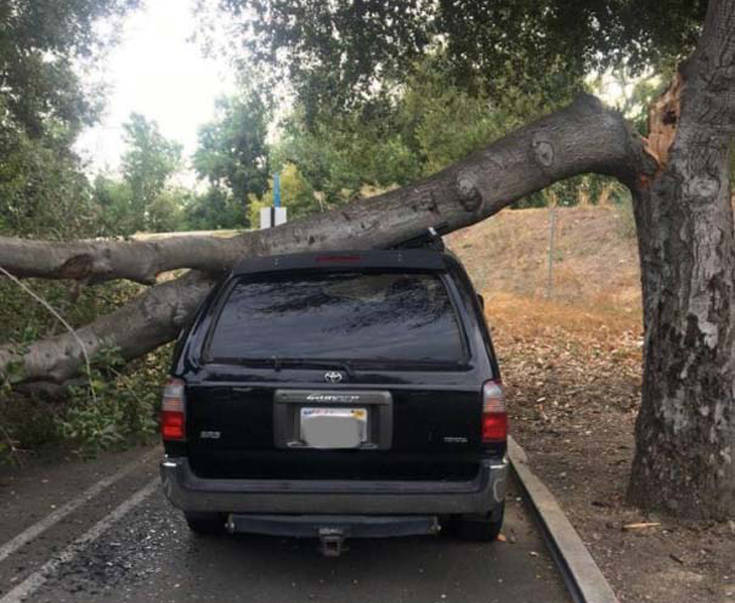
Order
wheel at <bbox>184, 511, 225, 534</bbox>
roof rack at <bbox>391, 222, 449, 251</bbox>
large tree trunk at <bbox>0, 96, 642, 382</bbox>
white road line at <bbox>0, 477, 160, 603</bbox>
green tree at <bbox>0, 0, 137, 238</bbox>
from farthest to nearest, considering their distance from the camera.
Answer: green tree at <bbox>0, 0, 137, 238</bbox> → roof rack at <bbox>391, 222, 449, 251</bbox> → large tree trunk at <bbox>0, 96, 642, 382</bbox> → wheel at <bbox>184, 511, 225, 534</bbox> → white road line at <bbox>0, 477, 160, 603</bbox>

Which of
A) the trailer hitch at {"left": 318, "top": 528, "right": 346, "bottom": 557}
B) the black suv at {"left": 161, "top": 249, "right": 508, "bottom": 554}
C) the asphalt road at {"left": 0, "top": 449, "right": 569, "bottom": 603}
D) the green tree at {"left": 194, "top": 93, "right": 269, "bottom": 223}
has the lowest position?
the asphalt road at {"left": 0, "top": 449, "right": 569, "bottom": 603}

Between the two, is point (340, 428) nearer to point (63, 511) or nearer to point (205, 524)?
point (205, 524)

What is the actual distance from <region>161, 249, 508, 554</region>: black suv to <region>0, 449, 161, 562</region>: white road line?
1.54 meters

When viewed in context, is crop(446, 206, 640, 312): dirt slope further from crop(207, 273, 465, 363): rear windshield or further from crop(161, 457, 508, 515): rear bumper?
crop(161, 457, 508, 515): rear bumper

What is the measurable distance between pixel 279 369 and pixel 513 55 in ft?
24.4

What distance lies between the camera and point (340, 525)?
12.9 feet

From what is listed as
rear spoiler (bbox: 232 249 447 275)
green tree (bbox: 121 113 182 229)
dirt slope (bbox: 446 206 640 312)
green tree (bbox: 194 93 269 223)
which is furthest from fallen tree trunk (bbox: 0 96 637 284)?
green tree (bbox: 194 93 269 223)

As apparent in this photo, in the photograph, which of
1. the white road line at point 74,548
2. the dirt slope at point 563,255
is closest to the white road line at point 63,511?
the white road line at point 74,548

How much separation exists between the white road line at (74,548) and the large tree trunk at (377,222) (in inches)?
39.7

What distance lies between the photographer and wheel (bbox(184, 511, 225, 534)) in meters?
4.82

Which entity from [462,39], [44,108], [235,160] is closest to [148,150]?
[235,160]

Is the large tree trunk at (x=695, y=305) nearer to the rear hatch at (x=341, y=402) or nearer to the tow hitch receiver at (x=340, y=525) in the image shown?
the rear hatch at (x=341, y=402)

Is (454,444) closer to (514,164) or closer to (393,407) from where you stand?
(393,407)

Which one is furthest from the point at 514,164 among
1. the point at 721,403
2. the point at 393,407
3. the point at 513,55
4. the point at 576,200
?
the point at 576,200
